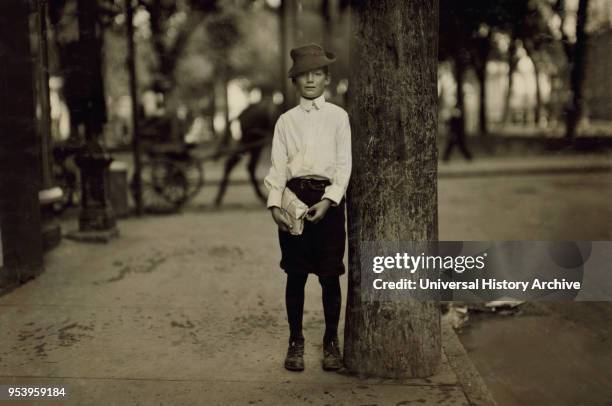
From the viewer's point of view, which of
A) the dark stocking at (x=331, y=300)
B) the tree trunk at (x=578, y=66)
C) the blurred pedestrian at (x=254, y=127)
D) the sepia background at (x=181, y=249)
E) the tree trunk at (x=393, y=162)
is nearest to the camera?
the tree trunk at (x=393, y=162)

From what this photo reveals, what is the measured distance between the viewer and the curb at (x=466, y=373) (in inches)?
143

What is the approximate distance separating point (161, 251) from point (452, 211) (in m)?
4.71

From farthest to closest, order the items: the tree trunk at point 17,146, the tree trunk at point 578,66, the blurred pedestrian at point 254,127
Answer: the blurred pedestrian at point 254,127
the tree trunk at point 578,66
the tree trunk at point 17,146

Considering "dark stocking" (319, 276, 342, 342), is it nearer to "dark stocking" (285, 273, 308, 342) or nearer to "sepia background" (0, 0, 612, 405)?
"dark stocking" (285, 273, 308, 342)

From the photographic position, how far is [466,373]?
157 inches

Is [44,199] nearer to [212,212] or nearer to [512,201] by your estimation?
[212,212]

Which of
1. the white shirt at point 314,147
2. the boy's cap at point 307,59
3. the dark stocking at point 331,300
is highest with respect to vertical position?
the boy's cap at point 307,59

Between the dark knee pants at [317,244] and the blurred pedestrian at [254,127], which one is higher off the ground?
the blurred pedestrian at [254,127]

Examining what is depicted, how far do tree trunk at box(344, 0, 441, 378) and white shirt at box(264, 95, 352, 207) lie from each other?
0.14m

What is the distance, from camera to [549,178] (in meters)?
15.5

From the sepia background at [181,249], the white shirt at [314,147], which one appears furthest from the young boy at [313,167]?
the sepia background at [181,249]

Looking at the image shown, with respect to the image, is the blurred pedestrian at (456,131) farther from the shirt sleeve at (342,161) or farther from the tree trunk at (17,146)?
the shirt sleeve at (342,161)

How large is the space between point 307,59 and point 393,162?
0.70 metres

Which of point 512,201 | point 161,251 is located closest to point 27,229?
point 161,251
